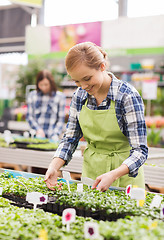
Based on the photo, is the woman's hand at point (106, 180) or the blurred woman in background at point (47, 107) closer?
the woman's hand at point (106, 180)

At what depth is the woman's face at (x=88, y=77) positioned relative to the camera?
184cm

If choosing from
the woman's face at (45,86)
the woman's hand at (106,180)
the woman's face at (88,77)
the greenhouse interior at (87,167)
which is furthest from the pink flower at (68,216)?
the woman's face at (45,86)

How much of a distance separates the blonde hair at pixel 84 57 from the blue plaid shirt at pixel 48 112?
2.64 metres

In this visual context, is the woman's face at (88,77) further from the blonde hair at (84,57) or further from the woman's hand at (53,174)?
the woman's hand at (53,174)

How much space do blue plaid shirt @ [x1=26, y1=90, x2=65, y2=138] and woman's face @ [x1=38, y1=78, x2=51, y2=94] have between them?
0.07 meters

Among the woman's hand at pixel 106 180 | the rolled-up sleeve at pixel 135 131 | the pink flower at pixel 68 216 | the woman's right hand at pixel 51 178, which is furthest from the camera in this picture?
the woman's right hand at pixel 51 178

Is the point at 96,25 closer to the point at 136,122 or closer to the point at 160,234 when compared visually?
the point at 136,122

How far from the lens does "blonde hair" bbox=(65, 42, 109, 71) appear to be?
1.84m

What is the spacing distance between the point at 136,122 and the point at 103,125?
0.75ft

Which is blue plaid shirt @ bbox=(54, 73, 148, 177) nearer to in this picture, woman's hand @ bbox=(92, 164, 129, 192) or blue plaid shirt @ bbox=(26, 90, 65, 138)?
woman's hand @ bbox=(92, 164, 129, 192)

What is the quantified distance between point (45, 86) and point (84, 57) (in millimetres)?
2767

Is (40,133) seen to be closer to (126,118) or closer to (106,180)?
(126,118)

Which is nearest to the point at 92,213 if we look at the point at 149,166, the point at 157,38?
Answer: the point at 149,166

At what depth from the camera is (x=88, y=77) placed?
1.87m
